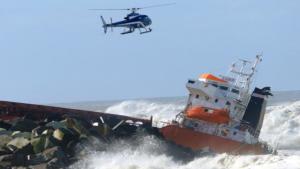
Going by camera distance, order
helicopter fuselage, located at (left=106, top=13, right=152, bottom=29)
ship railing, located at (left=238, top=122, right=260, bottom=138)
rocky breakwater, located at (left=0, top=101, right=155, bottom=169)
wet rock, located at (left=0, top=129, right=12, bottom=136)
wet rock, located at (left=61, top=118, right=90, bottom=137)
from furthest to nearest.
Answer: helicopter fuselage, located at (left=106, top=13, right=152, bottom=29)
ship railing, located at (left=238, top=122, right=260, bottom=138)
wet rock, located at (left=0, top=129, right=12, bottom=136)
wet rock, located at (left=61, top=118, right=90, bottom=137)
rocky breakwater, located at (left=0, top=101, right=155, bottom=169)

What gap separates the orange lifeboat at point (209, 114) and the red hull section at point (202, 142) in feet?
2.83

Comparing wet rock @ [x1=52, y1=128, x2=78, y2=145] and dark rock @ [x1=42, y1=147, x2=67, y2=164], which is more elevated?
wet rock @ [x1=52, y1=128, x2=78, y2=145]

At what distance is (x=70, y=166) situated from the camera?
2541cm

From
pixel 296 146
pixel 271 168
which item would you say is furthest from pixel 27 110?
pixel 296 146

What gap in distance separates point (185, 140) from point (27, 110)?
7.72 m

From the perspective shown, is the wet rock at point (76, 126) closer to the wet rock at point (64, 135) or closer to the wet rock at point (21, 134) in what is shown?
the wet rock at point (64, 135)

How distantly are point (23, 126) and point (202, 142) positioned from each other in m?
7.39

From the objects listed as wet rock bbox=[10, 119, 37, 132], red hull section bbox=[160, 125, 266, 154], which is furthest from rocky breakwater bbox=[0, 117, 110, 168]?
red hull section bbox=[160, 125, 266, 154]

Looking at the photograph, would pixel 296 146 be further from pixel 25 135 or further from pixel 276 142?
pixel 25 135

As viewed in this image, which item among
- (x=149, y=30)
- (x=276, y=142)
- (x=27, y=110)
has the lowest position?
(x=276, y=142)

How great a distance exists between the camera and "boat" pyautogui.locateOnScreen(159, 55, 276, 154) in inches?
1164

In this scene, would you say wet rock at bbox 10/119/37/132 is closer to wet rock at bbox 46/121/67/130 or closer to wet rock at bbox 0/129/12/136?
wet rock at bbox 0/129/12/136

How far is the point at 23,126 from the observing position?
3027 centimetres

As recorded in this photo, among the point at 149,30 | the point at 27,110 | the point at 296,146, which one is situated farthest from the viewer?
the point at 296,146
